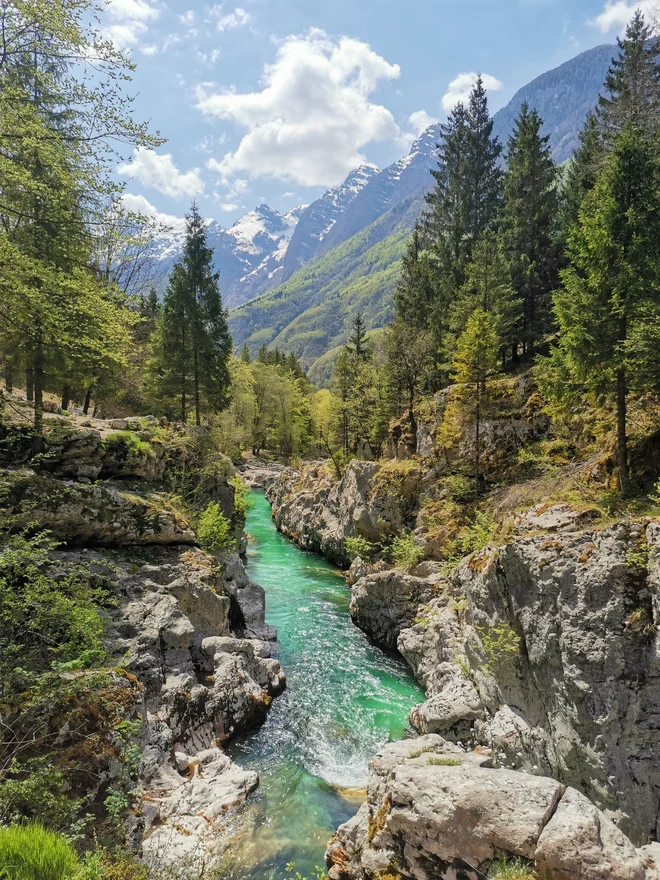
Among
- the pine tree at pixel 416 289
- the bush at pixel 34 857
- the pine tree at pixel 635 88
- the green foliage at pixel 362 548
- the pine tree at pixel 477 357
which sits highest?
the pine tree at pixel 635 88

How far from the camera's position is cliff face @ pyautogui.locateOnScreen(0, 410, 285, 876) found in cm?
866

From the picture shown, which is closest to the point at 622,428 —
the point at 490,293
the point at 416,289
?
the point at 490,293

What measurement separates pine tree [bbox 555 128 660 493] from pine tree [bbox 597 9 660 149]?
51.1 ft

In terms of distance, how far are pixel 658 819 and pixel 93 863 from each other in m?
9.12

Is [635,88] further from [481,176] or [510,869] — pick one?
[510,869]

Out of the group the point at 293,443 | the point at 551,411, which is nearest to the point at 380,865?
the point at 551,411

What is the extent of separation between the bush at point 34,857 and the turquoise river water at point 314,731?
587cm

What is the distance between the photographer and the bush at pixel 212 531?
17.9 meters

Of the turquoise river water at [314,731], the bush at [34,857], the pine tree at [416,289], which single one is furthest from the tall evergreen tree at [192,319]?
the bush at [34,857]

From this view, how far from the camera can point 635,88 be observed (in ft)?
85.5

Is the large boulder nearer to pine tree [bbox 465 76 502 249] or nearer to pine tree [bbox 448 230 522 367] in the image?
pine tree [bbox 448 230 522 367]

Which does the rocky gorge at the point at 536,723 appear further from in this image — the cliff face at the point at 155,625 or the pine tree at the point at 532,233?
the pine tree at the point at 532,233

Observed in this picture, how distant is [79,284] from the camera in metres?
8.32

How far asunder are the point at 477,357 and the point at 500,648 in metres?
15.0
